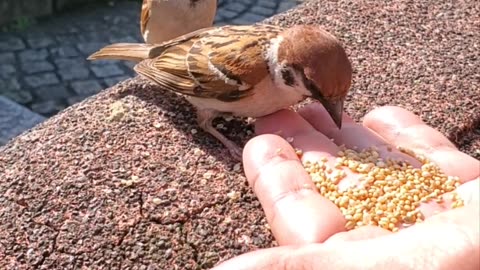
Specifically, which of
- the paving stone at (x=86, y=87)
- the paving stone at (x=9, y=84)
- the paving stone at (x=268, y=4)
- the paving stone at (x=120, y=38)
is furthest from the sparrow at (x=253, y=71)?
the paving stone at (x=268, y=4)

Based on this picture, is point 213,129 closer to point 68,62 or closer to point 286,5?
point 68,62

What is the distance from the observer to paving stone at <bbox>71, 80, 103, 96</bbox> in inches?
219

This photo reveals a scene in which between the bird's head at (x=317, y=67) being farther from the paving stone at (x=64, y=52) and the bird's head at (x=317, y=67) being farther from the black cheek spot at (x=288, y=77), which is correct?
the paving stone at (x=64, y=52)

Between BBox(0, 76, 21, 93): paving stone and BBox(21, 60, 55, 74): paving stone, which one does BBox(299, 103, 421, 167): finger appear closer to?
BBox(0, 76, 21, 93): paving stone

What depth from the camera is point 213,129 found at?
2.56m

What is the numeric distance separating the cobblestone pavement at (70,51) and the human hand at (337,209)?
3226mm

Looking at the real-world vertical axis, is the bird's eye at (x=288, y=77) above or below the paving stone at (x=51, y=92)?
above

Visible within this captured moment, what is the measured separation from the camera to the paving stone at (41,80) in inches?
222

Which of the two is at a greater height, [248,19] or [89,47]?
[248,19]

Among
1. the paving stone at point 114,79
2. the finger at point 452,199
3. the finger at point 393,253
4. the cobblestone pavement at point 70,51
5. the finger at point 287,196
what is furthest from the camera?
the paving stone at point 114,79

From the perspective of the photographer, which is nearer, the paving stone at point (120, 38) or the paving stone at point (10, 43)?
the paving stone at point (10, 43)

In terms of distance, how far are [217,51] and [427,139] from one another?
2.54ft

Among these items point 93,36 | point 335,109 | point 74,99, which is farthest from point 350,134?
point 93,36

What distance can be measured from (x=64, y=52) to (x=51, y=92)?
0.61m
